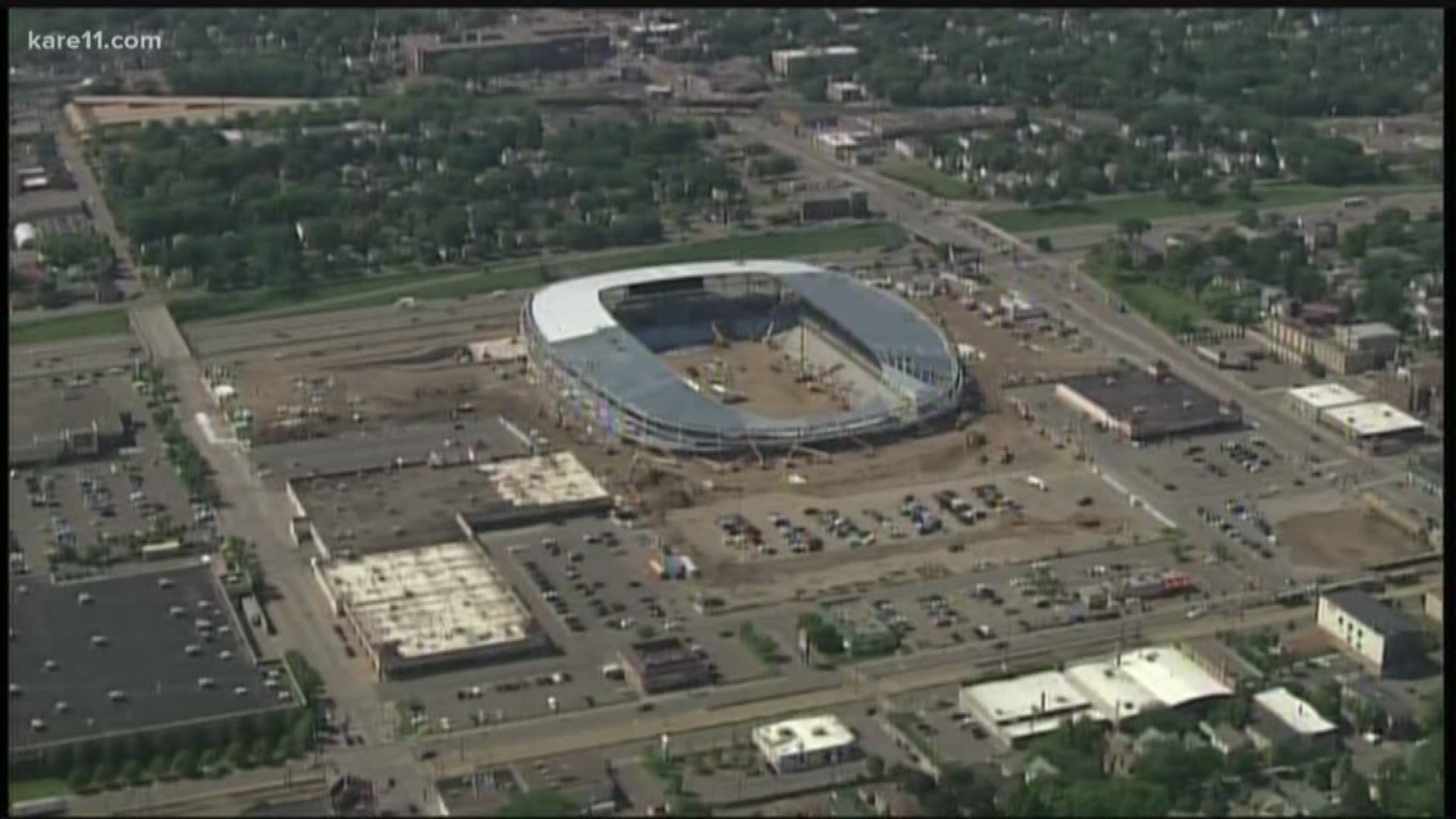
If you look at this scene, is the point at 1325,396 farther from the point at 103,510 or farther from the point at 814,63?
the point at 814,63

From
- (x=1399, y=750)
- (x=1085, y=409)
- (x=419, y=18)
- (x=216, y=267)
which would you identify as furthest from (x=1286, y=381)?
(x=419, y=18)

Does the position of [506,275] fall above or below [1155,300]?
above

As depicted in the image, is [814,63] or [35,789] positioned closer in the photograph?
[35,789]

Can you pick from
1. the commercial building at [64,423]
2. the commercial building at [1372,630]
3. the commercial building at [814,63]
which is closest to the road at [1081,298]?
the commercial building at [1372,630]

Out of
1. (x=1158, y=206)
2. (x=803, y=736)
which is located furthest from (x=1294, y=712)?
(x=1158, y=206)

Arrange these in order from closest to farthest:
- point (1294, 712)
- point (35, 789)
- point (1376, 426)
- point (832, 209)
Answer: point (35, 789) → point (1294, 712) → point (1376, 426) → point (832, 209)

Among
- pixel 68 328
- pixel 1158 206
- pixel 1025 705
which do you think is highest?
pixel 68 328

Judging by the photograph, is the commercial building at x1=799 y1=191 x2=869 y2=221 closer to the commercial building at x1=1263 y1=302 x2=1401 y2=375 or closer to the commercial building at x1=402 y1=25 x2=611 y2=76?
the commercial building at x1=1263 y1=302 x2=1401 y2=375

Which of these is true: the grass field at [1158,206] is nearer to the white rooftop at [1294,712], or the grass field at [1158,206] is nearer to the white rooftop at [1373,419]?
the white rooftop at [1373,419]

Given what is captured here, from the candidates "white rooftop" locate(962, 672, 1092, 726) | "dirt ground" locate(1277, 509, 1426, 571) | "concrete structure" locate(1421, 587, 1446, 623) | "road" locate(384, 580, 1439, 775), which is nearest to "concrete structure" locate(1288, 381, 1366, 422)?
"dirt ground" locate(1277, 509, 1426, 571)
